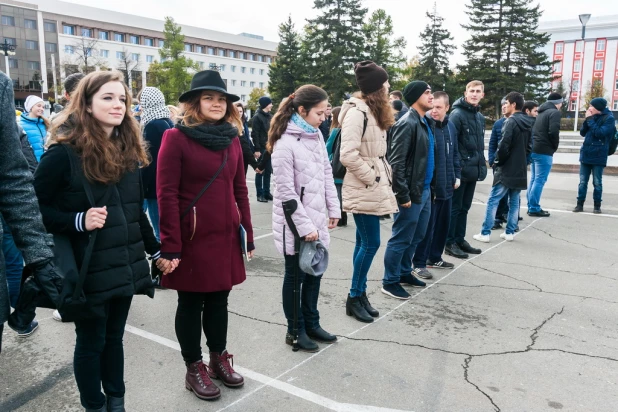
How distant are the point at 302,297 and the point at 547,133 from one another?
7.12 m

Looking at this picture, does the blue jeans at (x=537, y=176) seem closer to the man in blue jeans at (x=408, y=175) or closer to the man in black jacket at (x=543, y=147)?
the man in black jacket at (x=543, y=147)

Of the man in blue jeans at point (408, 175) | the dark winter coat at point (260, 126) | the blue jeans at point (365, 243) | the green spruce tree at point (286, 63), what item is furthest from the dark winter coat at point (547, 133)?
the green spruce tree at point (286, 63)

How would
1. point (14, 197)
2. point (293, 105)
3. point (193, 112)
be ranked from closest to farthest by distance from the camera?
point (14, 197) → point (193, 112) → point (293, 105)

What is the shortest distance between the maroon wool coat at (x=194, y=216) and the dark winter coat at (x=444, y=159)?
304 cm

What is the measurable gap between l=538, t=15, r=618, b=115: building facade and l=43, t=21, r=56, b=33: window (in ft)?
265

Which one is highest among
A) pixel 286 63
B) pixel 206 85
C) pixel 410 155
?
pixel 286 63

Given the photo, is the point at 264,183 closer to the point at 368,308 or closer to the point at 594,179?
the point at 594,179

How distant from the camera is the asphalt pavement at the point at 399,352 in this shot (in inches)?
124

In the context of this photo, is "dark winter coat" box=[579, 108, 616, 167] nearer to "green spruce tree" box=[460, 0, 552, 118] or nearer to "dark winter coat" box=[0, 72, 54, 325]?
"dark winter coat" box=[0, 72, 54, 325]

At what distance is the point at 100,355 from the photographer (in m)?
2.71

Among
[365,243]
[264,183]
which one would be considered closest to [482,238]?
[365,243]

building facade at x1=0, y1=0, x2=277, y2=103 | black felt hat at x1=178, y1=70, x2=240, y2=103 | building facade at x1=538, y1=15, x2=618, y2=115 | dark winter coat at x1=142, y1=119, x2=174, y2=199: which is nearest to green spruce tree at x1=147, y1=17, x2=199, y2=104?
building facade at x1=0, y1=0, x2=277, y2=103

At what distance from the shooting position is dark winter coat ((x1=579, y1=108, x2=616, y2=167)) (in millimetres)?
9094

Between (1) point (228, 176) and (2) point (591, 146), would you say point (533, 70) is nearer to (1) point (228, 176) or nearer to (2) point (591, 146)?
(2) point (591, 146)
